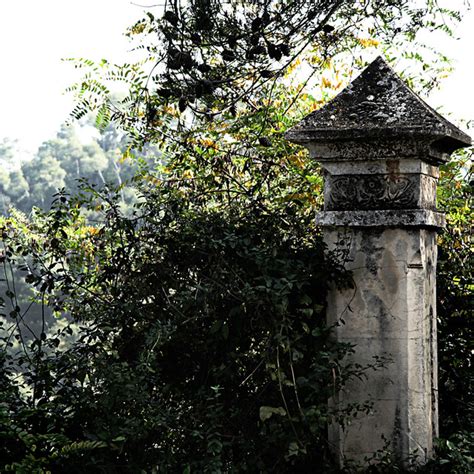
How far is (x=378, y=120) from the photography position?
4.60 metres

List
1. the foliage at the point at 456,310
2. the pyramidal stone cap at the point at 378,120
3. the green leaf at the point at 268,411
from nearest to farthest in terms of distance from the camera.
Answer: the green leaf at the point at 268,411, the pyramidal stone cap at the point at 378,120, the foliage at the point at 456,310

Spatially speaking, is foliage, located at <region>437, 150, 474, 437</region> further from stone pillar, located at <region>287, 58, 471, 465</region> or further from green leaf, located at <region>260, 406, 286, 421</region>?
green leaf, located at <region>260, 406, 286, 421</region>

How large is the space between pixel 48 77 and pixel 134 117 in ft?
192

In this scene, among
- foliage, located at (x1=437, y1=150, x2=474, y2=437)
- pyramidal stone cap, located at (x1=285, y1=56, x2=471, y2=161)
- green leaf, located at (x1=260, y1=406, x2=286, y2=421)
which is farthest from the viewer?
foliage, located at (x1=437, y1=150, x2=474, y2=437)

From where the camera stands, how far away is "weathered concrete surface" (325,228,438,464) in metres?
4.58

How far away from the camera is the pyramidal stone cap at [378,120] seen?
452 cm

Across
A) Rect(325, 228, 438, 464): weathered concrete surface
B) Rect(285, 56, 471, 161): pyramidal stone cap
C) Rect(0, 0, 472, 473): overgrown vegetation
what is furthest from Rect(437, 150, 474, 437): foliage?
Rect(285, 56, 471, 161): pyramidal stone cap

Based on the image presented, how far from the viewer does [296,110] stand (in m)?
7.09

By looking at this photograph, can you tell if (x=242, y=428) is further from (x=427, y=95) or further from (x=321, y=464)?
(x=427, y=95)

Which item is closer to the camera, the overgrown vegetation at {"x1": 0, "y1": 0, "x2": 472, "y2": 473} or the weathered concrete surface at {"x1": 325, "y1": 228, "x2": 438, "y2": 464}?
the overgrown vegetation at {"x1": 0, "y1": 0, "x2": 472, "y2": 473}

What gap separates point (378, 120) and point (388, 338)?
1.17 metres

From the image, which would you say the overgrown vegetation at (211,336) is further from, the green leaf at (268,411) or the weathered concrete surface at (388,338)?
the weathered concrete surface at (388,338)

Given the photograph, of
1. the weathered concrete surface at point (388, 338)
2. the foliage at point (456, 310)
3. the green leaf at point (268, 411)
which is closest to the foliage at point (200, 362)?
the green leaf at point (268, 411)

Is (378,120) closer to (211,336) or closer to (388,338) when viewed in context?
(388,338)
